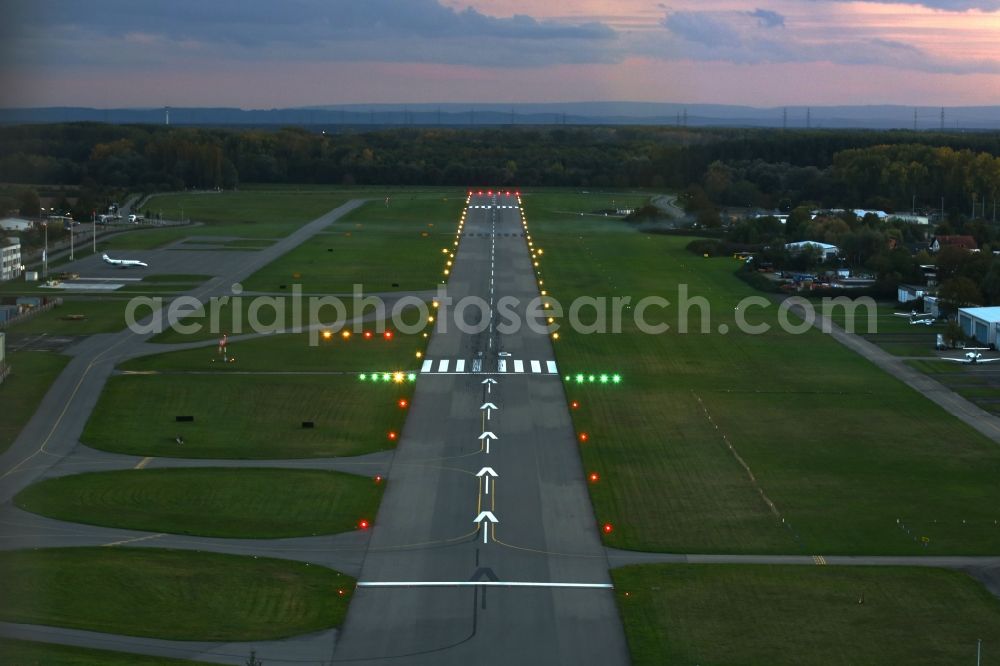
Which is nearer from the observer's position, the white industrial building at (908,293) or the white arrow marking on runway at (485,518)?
the white arrow marking on runway at (485,518)

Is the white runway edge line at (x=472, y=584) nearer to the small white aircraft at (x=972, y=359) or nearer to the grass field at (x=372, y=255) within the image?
the small white aircraft at (x=972, y=359)

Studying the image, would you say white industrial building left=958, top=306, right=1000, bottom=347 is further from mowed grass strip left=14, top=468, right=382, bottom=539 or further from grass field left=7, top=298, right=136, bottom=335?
grass field left=7, top=298, right=136, bottom=335

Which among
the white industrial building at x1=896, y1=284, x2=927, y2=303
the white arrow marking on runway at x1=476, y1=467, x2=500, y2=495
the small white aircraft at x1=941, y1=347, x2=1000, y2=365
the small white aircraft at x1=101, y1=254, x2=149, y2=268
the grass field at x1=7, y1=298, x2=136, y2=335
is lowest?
the white arrow marking on runway at x1=476, y1=467, x2=500, y2=495

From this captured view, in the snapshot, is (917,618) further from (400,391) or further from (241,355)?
(241,355)

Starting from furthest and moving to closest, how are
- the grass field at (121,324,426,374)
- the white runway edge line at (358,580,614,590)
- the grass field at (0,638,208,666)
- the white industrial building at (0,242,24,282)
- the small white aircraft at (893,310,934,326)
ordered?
the white industrial building at (0,242,24,282) → the small white aircraft at (893,310,934,326) → the grass field at (121,324,426,374) → the white runway edge line at (358,580,614,590) → the grass field at (0,638,208,666)

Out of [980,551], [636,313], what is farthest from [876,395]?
[636,313]

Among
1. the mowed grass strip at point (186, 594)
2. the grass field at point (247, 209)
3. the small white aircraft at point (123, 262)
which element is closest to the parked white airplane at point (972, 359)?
the mowed grass strip at point (186, 594)

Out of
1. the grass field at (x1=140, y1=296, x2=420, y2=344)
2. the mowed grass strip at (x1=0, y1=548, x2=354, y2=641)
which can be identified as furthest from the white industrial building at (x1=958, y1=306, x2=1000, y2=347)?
the mowed grass strip at (x1=0, y1=548, x2=354, y2=641)

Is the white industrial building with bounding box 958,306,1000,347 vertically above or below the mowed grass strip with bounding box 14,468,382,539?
above

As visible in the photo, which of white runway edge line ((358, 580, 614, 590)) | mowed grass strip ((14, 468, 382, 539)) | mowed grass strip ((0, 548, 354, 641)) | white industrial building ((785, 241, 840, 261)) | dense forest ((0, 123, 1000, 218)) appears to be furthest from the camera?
dense forest ((0, 123, 1000, 218))
